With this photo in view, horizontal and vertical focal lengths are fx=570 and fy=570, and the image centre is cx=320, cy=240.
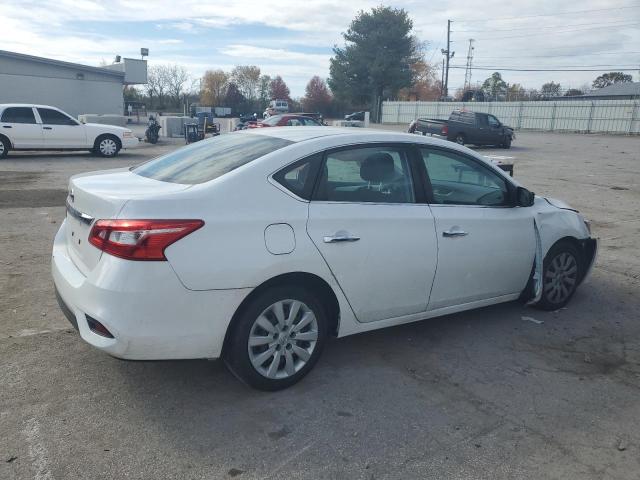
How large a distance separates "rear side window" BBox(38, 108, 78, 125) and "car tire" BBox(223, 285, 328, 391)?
54.2 ft

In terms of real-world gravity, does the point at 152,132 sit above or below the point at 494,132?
below

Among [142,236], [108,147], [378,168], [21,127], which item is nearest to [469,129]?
[108,147]

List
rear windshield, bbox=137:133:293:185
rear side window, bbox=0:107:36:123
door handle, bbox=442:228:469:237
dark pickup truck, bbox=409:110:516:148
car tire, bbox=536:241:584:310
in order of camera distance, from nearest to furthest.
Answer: rear windshield, bbox=137:133:293:185 → door handle, bbox=442:228:469:237 → car tire, bbox=536:241:584:310 → rear side window, bbox=0:107:36:123 → dark pickup truck, bbox=409:110:516:148

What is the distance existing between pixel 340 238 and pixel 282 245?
0.43 m

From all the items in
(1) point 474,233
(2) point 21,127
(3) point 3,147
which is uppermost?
(1) point 474,233

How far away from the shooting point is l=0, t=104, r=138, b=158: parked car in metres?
17.0

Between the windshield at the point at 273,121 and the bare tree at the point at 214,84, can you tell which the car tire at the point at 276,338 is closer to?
the windshield at the point at 273,121

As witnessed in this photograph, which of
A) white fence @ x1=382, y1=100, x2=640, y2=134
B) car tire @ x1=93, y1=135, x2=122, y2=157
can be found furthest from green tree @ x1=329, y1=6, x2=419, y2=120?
car tire @ x1=93, y1=135, x2=122, y2=157

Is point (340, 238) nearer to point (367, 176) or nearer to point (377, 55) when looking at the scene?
point (367, 176)

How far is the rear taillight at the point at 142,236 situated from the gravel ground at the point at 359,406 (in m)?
0.98

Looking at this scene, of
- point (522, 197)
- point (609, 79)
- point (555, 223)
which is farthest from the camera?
point (609, 79)

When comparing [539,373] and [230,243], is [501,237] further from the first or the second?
[230,243]

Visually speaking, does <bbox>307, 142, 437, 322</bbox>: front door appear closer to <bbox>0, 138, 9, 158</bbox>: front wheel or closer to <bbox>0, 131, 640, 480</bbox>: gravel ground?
<bbox>0, 131, 640, 480</bbox>: gravel ground

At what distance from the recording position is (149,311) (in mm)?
3100
